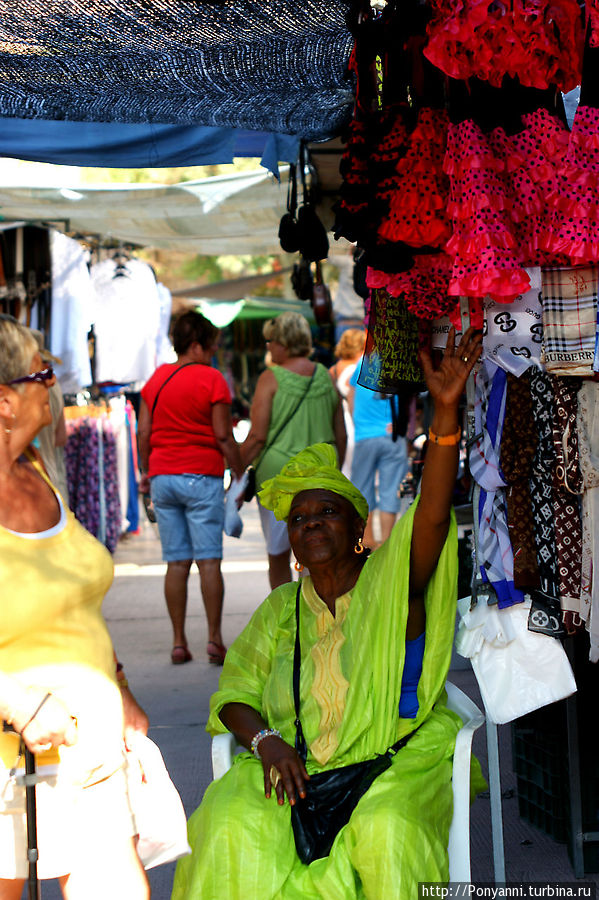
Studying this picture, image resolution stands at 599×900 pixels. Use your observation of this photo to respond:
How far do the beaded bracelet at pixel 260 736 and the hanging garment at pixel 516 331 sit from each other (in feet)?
4.06

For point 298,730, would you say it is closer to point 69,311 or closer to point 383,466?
point 69,311

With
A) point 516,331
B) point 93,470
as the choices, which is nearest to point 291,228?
point 516,331

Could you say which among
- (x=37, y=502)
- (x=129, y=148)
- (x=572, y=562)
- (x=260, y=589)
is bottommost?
(x=260, y=589)

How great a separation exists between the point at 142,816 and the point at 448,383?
4.42 ft

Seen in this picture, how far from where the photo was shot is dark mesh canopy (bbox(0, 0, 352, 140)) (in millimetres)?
3178

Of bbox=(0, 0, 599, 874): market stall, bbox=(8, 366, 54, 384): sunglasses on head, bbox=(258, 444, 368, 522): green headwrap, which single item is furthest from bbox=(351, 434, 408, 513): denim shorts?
bbox=(8, 366, 54, 384): sunglasses on head

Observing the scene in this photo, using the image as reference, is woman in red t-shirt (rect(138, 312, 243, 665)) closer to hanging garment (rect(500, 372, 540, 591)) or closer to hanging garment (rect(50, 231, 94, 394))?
hanging garment (rect(50, 231, 94, 394))

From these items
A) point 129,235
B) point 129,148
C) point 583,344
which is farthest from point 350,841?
point 129,235

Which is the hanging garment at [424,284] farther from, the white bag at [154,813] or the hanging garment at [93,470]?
the hanging garment at [93,470]

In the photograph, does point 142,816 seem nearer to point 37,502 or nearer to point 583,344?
point 37,502

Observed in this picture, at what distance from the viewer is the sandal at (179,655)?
616cm

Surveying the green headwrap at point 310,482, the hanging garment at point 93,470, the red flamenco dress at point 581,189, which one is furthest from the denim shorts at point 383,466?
the red flamenco dress at point 581,189

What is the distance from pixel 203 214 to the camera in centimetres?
777

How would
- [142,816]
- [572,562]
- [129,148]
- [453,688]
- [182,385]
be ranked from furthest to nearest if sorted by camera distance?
[182,385]
[129,148]
[453,688]
[572,562]
[142,816]
